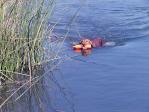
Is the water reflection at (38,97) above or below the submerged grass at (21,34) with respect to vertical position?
below

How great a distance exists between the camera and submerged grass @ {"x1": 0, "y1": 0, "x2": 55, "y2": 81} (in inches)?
244

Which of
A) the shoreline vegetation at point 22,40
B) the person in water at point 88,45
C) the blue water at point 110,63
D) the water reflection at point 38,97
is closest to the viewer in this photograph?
the water reflection at point 38,97

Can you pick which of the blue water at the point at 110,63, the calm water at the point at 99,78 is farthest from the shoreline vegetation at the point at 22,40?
the blue water at the point at 110,63

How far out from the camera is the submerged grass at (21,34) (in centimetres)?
620

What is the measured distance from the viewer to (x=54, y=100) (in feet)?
19.5

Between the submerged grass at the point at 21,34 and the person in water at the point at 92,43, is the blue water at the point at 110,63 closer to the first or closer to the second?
the person in water at the point at 92,43

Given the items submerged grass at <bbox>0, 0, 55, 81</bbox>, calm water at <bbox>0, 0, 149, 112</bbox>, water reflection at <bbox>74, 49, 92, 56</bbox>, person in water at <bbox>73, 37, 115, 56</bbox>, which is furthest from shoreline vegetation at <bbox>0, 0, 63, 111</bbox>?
person in water at <bbox>73, 37, 115, 56</bbox>

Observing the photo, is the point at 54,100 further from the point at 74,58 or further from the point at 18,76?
the point at 74,58

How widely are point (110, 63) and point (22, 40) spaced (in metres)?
1.44

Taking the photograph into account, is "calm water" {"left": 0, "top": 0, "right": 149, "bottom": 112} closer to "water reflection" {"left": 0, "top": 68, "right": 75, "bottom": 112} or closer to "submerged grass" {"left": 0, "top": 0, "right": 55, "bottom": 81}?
"water reflection" {"left": 0, "top": 68, "right": 75, "bottom": 112}

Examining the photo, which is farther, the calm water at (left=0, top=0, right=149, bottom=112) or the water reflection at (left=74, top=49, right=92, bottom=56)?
the water reflection at (left=74, top=49, right=92, bottom=56)

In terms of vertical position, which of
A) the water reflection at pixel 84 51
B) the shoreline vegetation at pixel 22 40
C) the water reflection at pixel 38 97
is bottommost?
the water reflection at pixel 84 51

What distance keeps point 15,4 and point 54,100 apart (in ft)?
4.31

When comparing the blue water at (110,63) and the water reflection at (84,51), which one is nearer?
the blue water at (110,63)
